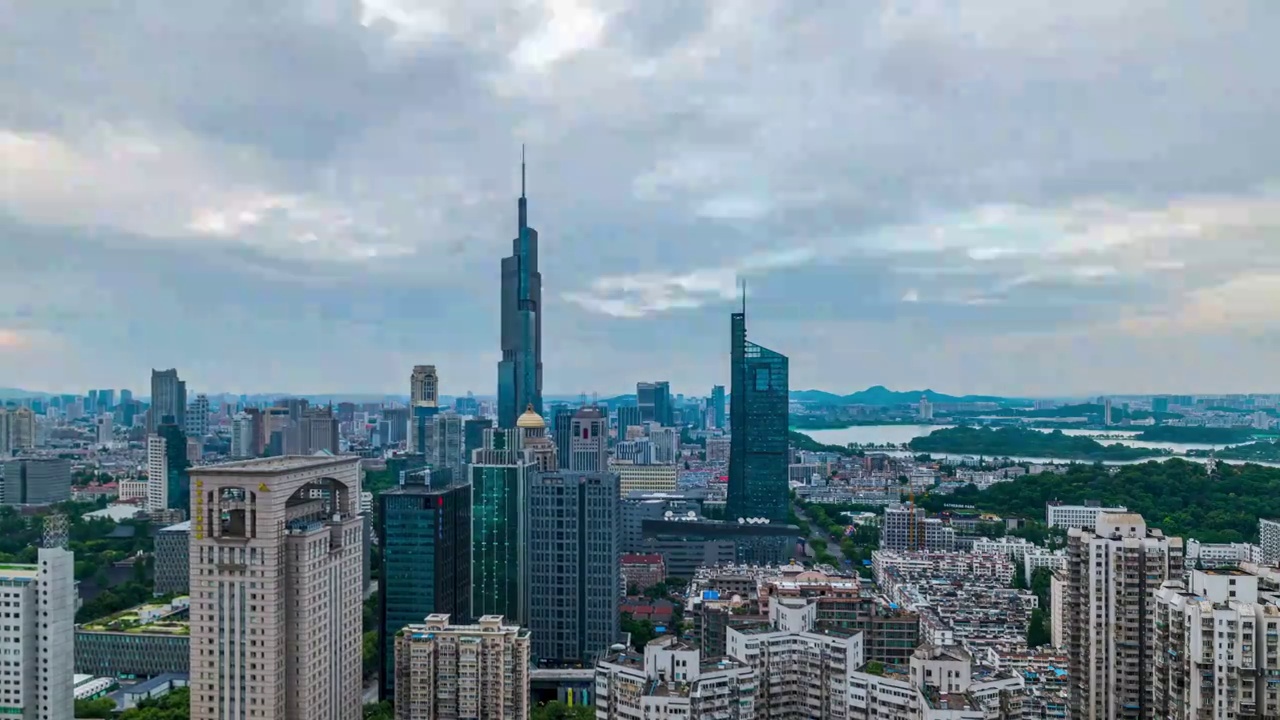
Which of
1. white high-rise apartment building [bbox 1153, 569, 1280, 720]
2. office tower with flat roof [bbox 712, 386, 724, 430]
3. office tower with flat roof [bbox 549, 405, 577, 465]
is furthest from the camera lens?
office tower with flat roof [bbox 712, 386, 724, 430]

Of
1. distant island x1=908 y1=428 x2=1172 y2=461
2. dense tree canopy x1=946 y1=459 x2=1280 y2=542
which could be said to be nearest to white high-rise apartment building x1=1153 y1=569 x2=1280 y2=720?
dense tree canopy x1=946 y1=459 x2=1280 y2=542

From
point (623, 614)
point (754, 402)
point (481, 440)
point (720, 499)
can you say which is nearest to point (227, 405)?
point (481, 440)

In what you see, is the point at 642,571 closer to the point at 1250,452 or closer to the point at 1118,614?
the point at 1118,614

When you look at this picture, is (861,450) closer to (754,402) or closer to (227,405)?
(754,402)

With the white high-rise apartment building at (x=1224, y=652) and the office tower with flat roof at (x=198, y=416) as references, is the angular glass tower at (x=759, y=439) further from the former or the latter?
the office tower with flat roof at (x=198, y=416)

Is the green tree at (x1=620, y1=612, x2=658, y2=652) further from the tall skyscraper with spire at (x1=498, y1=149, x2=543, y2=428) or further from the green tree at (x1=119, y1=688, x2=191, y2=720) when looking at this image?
the tall skyscraper with spire at (x1=498, y1=149, x2=543, y2=428)

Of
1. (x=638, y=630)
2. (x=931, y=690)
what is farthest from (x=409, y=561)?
(x=931, y=690)
